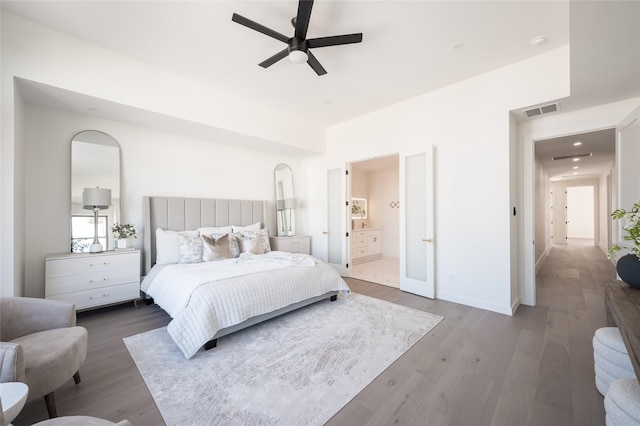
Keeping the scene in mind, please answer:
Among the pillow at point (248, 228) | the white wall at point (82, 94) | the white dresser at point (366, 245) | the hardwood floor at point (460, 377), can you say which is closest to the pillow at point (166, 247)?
the hardwood floor at point (460, 377)

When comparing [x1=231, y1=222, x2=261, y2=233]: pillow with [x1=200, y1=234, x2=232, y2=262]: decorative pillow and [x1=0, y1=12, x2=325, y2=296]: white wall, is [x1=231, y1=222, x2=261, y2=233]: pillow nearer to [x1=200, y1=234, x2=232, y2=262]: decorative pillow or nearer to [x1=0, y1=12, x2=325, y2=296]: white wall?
[x1=200, y1=234, x2=232, y2=262]: decorative pillow

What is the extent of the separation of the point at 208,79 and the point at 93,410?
3643 mm

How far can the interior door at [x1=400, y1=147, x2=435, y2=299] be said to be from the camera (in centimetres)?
381

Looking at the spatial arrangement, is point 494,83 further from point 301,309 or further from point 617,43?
point 301,309

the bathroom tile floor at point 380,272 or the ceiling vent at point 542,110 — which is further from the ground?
the ceiling vent at point 542,110

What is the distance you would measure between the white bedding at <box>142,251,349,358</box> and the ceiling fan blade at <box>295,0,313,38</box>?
2462 mm

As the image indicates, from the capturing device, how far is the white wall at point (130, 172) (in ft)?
10.1

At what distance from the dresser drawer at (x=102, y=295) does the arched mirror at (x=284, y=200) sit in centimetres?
272

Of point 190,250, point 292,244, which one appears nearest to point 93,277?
point 190,250

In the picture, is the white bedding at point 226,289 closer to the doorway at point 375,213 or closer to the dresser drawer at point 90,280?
the dresser drawer at point 90,280

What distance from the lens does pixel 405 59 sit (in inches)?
119

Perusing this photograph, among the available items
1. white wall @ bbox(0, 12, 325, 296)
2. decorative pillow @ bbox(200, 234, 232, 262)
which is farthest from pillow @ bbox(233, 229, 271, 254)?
white wall @ bbox(0, 12, 325, 296)

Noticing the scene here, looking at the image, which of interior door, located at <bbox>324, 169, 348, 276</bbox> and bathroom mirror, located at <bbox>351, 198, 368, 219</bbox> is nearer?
interior door, located at <bbox>324, 169, 348, 276</bbox>

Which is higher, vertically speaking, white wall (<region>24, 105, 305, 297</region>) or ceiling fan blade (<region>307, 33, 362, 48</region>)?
ceiling fan blade (<region>307, 33, 362, 48</region>)
